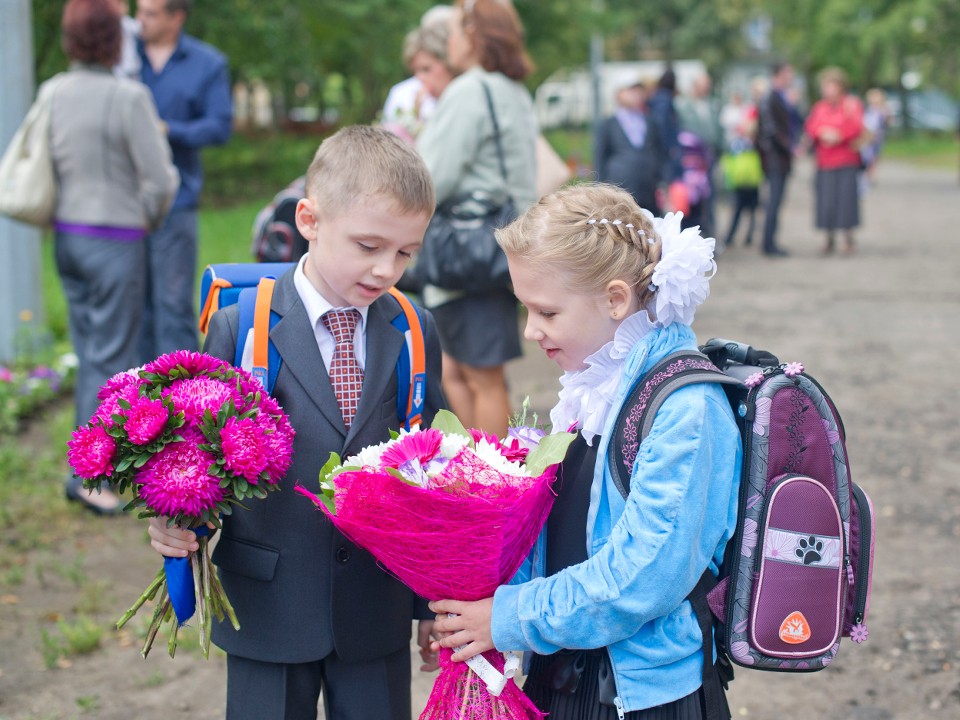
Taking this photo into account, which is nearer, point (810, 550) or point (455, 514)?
point (455, 514)

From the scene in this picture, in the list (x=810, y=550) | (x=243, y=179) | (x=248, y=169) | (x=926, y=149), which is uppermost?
(x=810, y=550)

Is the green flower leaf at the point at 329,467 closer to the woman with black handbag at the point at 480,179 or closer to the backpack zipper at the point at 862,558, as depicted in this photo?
the backpack zipper at the point at 862,558

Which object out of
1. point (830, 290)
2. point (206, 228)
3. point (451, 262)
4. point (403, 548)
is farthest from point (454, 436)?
point (206, 228)

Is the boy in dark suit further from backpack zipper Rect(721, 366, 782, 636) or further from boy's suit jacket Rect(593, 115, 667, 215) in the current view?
boy's suit jacket Rect(593, 115, 667, 215)

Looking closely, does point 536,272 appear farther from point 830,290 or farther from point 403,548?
point 830,290

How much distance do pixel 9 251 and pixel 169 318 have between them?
6.35 ft

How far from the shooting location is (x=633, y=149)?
32.6 ft

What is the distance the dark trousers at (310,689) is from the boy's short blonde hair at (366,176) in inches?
40.1

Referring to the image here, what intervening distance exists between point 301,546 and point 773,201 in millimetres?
12359

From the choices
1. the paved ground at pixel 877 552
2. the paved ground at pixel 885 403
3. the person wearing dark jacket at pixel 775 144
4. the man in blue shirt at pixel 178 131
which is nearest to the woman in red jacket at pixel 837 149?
the person wearing dark jacket at pixel 775 144

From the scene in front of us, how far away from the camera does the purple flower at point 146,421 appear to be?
207cm

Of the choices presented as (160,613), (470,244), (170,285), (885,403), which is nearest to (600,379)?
(160,613)

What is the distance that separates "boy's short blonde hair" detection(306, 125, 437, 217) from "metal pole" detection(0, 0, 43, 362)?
5524 mm

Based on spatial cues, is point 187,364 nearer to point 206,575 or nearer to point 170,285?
point 206,575
